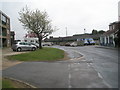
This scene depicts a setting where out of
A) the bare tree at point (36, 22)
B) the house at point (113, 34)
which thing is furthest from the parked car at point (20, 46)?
the house at point (113, 34)

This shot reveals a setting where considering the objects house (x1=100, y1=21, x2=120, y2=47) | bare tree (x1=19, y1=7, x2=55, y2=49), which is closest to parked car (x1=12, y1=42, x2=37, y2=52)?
bare tree (x1=19, y1=7, x2=55, y2=49)

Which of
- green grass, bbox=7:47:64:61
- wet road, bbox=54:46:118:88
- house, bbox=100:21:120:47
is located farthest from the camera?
house, bbox=100:21:120:47

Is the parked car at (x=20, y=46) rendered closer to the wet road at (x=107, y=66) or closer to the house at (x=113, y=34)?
the wet road at (x=107, y=66)

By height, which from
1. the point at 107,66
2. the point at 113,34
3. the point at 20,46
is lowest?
the point at 107,66

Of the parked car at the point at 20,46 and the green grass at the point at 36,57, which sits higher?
the parked car at the point at 20,46

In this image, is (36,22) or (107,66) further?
(36,22)

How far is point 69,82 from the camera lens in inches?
257

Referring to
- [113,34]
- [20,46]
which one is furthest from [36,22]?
[113,34]

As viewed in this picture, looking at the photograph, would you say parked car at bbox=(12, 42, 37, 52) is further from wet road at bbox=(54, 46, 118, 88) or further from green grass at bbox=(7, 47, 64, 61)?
wet road at bbox=(54, 46, 118, 88)

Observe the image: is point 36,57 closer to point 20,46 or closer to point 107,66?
point 107,66

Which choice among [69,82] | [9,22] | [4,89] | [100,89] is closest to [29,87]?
[4,89]

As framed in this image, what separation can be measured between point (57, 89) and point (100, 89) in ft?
5.30

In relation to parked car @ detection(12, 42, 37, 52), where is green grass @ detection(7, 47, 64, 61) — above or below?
below

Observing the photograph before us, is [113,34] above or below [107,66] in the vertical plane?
above
